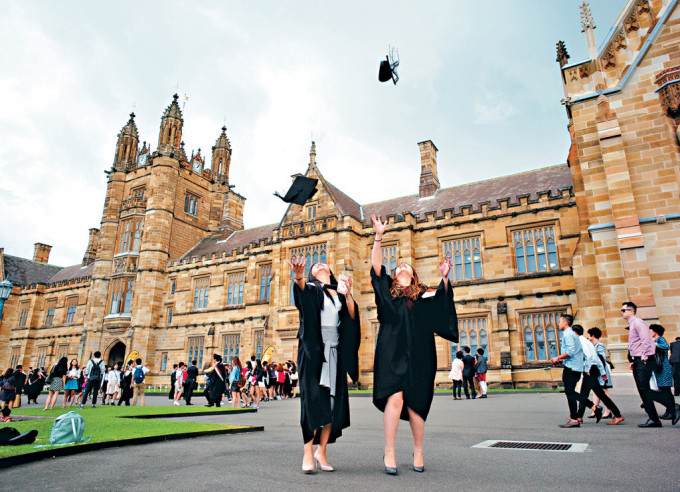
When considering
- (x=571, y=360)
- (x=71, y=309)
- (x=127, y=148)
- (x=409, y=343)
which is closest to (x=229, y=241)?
(x=127, y=148)

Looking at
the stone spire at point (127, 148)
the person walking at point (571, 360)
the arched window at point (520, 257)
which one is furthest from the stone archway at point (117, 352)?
the person walking at point (571, 360)

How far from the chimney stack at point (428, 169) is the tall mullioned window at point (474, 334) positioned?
30.9ft

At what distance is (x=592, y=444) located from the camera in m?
5.24

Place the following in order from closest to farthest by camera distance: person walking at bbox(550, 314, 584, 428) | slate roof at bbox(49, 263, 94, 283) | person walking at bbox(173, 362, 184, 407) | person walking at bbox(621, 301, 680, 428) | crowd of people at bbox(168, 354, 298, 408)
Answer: person walking at bbox(621, 301, 680, 428) → person walking at bbox(550, 314, 584, 428) → crowd of people at bbox(168, 354, 298, 408) → person walking at bbox(173, 362, 184, 407) → slate roof at bbox(49, 263, 94, 283)

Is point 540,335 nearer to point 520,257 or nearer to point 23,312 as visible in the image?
point 520,257

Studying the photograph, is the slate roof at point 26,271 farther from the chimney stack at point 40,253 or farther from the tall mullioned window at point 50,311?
the tall mullioned window at point 50,311

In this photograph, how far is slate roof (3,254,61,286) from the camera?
48.2 meters

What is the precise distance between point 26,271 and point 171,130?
1061 inches

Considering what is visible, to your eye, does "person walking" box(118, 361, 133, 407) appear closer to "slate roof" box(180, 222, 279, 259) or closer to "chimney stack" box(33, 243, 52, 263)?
"slate roof" box(180, 222, 279, 259)

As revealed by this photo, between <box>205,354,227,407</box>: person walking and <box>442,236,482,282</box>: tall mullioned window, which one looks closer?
<box>205,354,227,407</box>: person walking

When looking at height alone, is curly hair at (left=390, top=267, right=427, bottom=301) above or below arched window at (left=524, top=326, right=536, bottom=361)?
below

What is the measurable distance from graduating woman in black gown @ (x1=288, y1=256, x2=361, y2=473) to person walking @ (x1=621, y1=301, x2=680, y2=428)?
523 cm


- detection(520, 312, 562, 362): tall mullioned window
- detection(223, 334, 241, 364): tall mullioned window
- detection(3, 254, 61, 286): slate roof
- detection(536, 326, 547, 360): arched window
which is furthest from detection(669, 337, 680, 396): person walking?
detection(3, 254, 61, 286): slate roof

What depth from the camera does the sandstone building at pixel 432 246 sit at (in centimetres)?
1335
